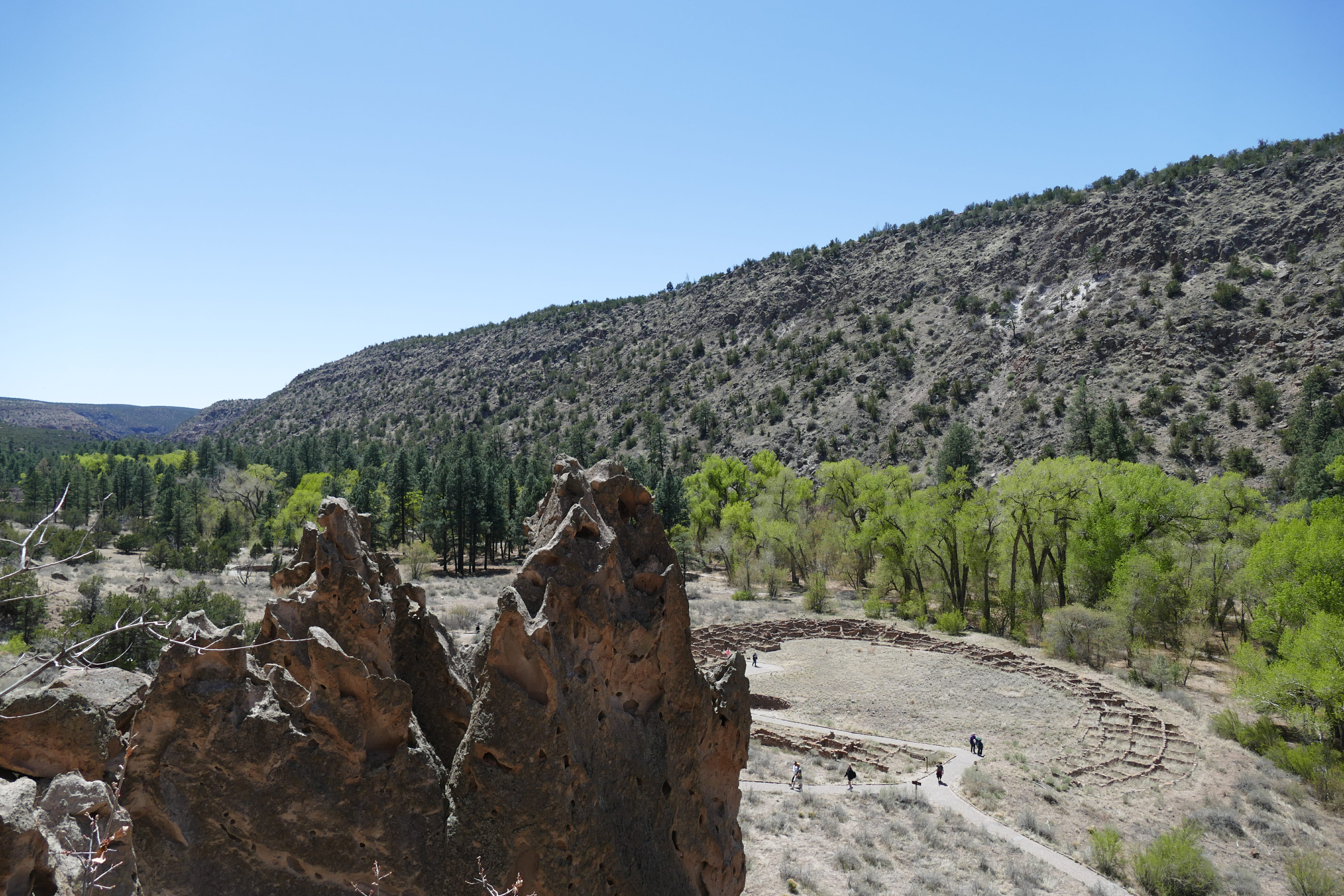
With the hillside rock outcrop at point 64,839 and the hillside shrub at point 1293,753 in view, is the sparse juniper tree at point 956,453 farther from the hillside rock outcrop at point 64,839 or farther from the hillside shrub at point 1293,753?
the hillside rock outcrop at point 64,839

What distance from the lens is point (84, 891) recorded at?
5.08m

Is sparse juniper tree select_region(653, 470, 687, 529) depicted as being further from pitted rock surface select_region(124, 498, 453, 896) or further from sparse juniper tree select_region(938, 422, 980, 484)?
pitted rock surface select_region(124, 498, 453, 896)

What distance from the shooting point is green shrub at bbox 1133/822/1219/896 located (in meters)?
15.9

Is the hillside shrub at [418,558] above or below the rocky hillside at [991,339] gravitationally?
below

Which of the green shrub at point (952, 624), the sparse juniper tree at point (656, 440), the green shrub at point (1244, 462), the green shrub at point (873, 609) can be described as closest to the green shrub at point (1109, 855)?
the green shrub at point (952, 624)

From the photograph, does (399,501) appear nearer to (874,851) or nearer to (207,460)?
(207,460)

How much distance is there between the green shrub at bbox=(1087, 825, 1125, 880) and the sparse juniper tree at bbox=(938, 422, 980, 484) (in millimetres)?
51847

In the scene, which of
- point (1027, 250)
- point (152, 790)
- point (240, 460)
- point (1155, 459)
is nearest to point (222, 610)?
point (152, 790)

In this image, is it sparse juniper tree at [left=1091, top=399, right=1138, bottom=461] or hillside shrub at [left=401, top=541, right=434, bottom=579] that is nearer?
hillside shrub at [left=401, top=541, right=434, bottom=579]

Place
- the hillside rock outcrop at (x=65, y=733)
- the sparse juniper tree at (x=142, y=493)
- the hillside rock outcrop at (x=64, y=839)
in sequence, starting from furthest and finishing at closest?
the sparse juniper tree at (x=142, y=493), the hillside rock outcrop at (x=65, y=733), the hillside rock outcrop at (x=64, y=839)

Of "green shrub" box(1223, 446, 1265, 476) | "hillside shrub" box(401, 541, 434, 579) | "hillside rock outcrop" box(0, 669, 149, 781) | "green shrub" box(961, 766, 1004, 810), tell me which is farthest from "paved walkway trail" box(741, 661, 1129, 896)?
"green shrub" box(1223, 446, 1265, 476)

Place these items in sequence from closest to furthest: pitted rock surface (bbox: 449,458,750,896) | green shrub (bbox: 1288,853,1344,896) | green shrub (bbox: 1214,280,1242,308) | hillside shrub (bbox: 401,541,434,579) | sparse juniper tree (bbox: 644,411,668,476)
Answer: pitted rock surface (bbox: 449,458,750,896) → green shrub (bbox: 1288,853,1344,896) → hillside shrub (bbox: 401,541,434,579) → green shrub (bbox: 1214,280,1242,308) → sparse juniper tree (bbox: 644,411,668,476)

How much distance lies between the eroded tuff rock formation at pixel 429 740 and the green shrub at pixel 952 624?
1376 inches

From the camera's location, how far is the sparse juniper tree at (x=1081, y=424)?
210 ft
